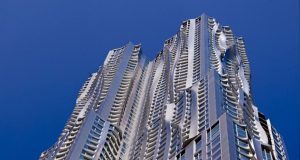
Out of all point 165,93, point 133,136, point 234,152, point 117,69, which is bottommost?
point 234,152

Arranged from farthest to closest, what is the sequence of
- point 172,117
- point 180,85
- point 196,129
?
point 180,85
point 172,117
point 196,129

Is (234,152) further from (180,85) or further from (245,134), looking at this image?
(180,85)

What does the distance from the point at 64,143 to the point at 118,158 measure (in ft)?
18.2

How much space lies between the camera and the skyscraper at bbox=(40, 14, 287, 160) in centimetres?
4500

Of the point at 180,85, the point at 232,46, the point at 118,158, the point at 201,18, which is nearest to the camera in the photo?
the point at 118,158

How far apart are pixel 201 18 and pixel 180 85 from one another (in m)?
23.4

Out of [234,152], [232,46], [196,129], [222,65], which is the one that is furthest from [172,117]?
[232,46]

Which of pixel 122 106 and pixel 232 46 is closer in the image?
pixel 122 106

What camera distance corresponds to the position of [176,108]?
186 ft

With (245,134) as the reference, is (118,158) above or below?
above

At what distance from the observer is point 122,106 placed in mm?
70000

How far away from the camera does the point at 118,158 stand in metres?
60.0

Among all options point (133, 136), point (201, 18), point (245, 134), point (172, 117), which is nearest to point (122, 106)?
point (133, 136)

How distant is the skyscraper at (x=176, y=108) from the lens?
4500 cm
